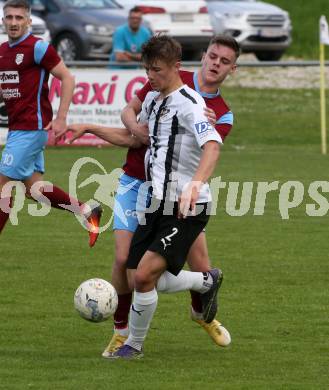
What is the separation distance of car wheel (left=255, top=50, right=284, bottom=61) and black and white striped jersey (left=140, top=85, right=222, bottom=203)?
68.9ft

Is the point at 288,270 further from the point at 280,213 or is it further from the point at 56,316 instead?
the point at 280,213

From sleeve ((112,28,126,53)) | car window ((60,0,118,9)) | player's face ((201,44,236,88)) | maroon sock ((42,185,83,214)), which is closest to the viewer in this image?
player's face ((201,44,236,88))

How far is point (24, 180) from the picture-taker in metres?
9.90

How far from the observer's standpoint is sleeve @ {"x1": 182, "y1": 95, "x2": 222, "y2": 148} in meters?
6.58

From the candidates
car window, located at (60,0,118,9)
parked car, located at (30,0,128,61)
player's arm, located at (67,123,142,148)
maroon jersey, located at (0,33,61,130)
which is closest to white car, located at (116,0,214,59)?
car window, located at (60,0,118,9)

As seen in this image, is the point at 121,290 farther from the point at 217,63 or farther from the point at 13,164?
the point at 13,164

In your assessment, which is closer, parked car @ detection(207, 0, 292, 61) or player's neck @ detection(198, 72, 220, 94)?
player's neck @ detection(198, 72, 220, 94)

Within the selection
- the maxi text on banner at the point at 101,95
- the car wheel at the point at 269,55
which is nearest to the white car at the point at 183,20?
the car wheel at the point at 269,55

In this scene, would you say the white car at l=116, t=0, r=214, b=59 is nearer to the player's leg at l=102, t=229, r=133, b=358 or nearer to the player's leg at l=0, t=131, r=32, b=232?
the player's leg at l=0, t=131, r=32, b=232

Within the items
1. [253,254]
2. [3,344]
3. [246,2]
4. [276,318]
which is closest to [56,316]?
[3,344]

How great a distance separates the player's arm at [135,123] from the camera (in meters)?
7.02

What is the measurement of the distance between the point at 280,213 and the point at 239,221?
0.66 m

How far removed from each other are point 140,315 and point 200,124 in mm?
1107

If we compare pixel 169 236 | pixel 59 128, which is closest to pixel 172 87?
pixel 169 236
